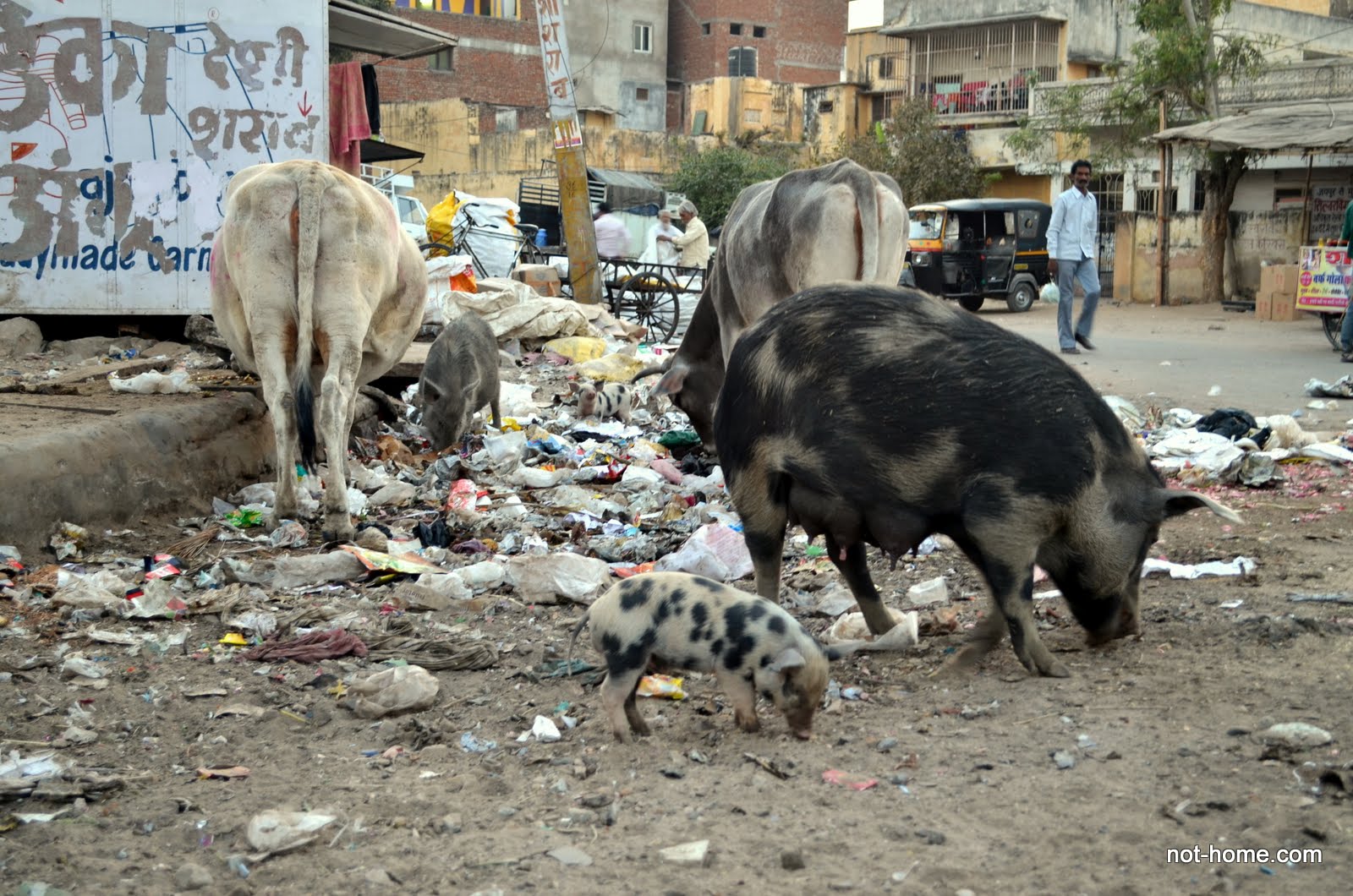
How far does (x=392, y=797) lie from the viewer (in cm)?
349

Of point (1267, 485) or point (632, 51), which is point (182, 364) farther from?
point (632, 51)

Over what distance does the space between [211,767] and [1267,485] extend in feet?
20.0

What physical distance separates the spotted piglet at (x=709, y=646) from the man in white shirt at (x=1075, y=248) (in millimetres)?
11734

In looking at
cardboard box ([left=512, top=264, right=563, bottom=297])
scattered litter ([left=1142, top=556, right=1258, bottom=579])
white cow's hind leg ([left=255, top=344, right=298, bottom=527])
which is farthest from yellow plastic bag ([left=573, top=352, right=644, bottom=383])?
scattered litter ([left=1142, top=556, right=1258, bottom=579])

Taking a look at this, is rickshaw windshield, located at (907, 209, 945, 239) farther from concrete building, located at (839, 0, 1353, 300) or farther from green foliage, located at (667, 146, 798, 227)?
green foliage, located at (667, 146, 798, 227)

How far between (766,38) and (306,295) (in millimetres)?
46415

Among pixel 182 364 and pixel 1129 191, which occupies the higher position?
pixel 1129 191

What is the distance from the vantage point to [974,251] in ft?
80.1

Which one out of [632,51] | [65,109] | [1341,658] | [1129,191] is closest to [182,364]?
[65,109]

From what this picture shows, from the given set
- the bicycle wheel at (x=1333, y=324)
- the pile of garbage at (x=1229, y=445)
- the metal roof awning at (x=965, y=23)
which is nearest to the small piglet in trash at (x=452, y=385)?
the pile of garbage at (x=1229, y=445)

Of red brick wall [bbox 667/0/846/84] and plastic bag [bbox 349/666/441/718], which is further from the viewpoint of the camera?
red brick wall [bbox 667/0/846/84]

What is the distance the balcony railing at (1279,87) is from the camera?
25.6 meters

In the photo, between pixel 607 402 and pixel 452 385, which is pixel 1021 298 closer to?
pixel 607 402

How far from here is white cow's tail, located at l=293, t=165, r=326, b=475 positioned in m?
6.34
